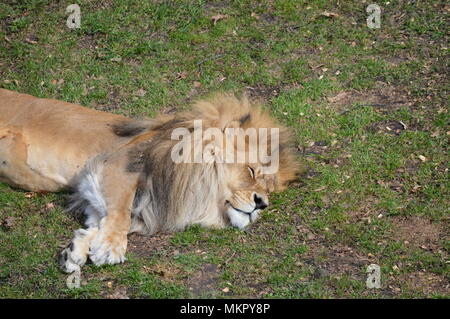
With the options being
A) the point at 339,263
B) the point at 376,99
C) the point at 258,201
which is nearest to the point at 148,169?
the point at 258,201

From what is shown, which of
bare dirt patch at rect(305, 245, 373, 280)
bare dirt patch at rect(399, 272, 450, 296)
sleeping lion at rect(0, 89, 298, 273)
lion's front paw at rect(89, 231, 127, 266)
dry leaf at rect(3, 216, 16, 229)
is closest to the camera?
bare dirt patch at rect(399, 272, 450, 296)

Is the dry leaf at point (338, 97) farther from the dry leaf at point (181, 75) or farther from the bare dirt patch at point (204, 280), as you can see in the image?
the bare dirt patch at point (204, 280)

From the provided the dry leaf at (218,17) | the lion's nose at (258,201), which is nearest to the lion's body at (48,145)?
the lion's nose at (258,201)

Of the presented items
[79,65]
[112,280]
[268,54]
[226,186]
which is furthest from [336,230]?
[79,65]

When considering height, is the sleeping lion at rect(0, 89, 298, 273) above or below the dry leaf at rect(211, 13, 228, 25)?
below

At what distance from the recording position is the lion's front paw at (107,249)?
4.79 meters

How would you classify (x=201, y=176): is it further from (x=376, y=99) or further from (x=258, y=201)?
(x=376, y=99)

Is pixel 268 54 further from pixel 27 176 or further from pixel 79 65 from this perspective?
pixel 27 176

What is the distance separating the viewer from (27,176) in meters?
5.70

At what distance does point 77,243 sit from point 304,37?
12.1 feet

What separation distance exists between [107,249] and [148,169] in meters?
0.68

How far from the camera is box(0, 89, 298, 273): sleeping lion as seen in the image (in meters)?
5.09

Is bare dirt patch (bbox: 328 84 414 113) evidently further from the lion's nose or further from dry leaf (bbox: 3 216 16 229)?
dry leaf (bbox: 3 216 16 229)

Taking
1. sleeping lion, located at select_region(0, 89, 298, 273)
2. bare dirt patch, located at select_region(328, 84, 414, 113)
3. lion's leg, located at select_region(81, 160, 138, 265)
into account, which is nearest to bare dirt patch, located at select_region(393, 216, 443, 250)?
sleeping lion, located at select_region(0, 89, 298, 273)
